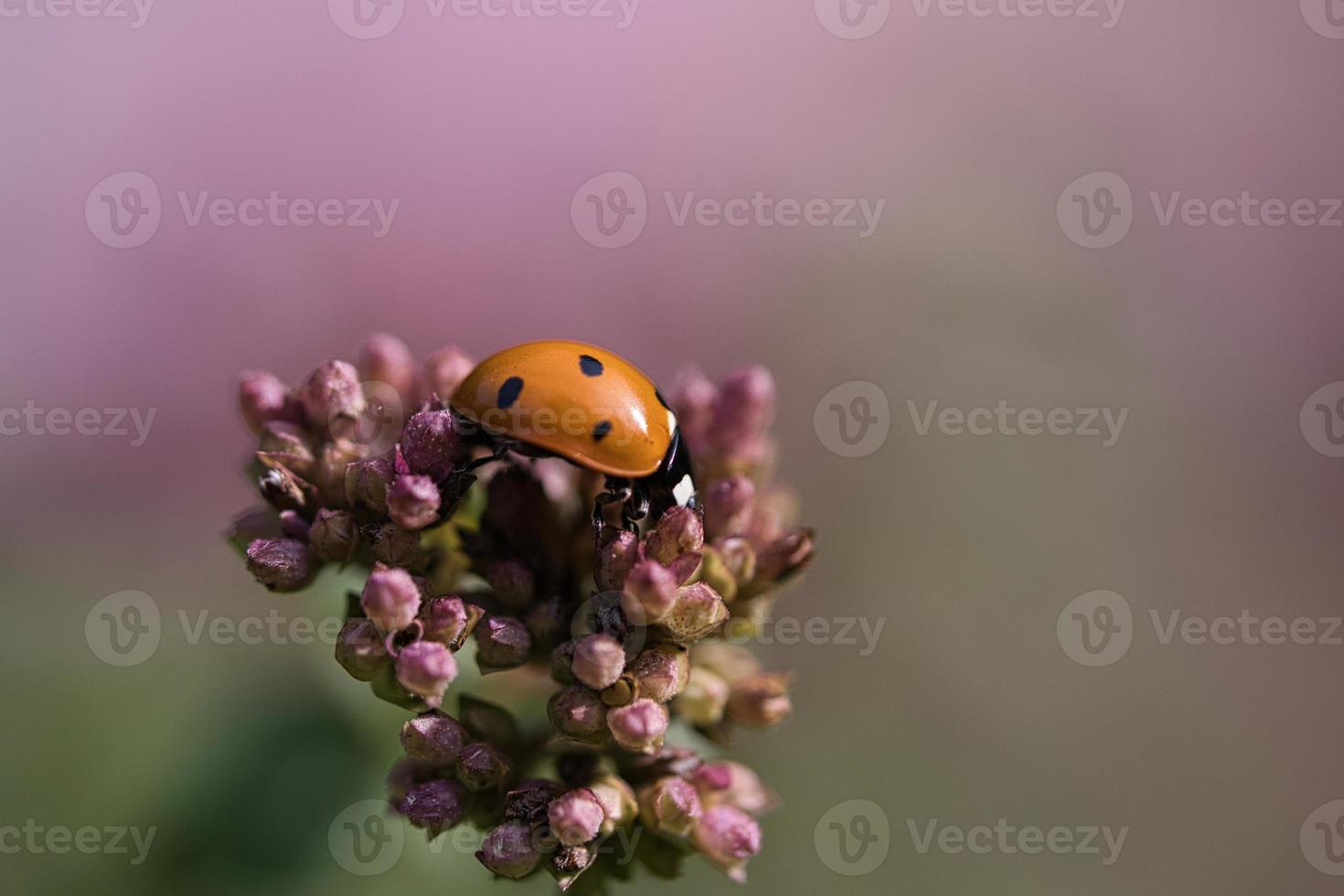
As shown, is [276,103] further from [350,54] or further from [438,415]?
[438,415]

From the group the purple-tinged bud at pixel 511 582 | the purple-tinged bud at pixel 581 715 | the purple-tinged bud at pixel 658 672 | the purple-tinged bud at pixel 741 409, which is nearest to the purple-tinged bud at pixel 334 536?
the purple-tinged bud at pixel 511 582

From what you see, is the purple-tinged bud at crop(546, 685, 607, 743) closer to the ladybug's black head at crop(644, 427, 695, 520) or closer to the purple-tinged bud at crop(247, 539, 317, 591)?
the ladybug's black head at crop(644, 427, 695, 520)

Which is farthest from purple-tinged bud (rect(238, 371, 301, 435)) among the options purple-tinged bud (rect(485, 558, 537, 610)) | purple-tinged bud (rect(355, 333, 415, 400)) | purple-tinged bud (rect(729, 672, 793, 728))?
purple-tinged bud (rect(729, 672, 793, 728))

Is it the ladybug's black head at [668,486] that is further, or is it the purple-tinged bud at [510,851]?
the ladybug's black head at [668,486]

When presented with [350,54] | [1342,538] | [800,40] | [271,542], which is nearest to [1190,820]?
[1342,538]

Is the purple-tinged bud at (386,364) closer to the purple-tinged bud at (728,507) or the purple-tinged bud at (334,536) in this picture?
the purple-tinged bud at (334,536)

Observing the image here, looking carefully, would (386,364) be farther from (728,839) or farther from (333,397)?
(728,839)
